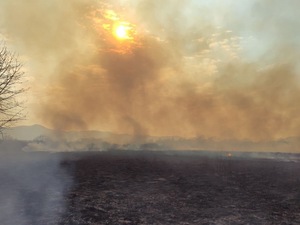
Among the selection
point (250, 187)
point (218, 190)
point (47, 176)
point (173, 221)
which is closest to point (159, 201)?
point (173, 221)

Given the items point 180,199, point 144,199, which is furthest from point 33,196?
point 180,199

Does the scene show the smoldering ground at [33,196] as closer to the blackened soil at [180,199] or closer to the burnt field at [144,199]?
the burnt field at [144,199]

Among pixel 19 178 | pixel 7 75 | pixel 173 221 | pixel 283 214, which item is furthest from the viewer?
pixel 19 178

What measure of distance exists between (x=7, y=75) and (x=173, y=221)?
21.9 meters

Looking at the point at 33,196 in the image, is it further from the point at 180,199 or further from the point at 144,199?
the point at 180,199

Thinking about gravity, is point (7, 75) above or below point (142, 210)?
above

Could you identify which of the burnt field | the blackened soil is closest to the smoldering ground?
the burnt field

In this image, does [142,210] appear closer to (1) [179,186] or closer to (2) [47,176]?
(1) [179,186]

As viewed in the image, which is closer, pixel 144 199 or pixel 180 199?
pixel 144 199

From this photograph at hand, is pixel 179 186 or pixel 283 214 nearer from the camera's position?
pixel 283 214

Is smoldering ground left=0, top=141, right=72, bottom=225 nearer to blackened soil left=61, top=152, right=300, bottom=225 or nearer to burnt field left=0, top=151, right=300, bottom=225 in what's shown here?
burnt field left=0, top=151, right=300, bottom=225

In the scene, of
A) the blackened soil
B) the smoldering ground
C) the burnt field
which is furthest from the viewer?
the blackened soil

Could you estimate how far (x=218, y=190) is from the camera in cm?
3397

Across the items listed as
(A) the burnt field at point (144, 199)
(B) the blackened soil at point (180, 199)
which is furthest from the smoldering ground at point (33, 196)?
(B) the blackened soil at point (180, 199)
